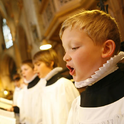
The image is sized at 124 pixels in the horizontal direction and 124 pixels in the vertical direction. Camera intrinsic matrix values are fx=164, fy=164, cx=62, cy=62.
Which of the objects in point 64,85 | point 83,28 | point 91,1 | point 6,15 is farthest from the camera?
point 6,15

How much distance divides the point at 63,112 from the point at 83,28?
99 cm

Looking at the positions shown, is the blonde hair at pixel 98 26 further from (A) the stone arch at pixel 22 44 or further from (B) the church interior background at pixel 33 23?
(A) the stone arch at pixel 22 44

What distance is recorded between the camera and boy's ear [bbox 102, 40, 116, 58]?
2.68 ft

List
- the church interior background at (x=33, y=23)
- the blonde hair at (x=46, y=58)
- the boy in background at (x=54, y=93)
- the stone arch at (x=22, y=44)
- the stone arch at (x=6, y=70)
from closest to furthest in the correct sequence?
the boy in background at (x=54, y=93) → the blonde hair at (x=46, y=58) → the church interior background at (x=33, y=23) → the stone arch at (x=22, y=44) → the stone arch at (x=6, y=70)

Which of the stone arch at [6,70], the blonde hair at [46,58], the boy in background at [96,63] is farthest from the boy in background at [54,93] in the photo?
the stone arch at [6,70]

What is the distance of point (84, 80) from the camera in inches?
34.6

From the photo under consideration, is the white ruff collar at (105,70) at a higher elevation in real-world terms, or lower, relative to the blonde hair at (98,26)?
lower

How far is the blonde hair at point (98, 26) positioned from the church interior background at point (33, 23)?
2.79 feet

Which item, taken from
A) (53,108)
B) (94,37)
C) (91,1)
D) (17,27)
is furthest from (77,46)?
(17,27)

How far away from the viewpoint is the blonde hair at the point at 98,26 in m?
0.84

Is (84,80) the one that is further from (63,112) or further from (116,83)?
(63,112)

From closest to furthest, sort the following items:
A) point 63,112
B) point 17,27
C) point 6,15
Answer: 1. point 63,112
2. point 17,27
3. point 6,15

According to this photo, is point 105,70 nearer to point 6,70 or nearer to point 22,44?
point 22,44

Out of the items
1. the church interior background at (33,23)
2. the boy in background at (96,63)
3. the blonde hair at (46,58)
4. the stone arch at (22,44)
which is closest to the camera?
the boy in background at (96,63)
